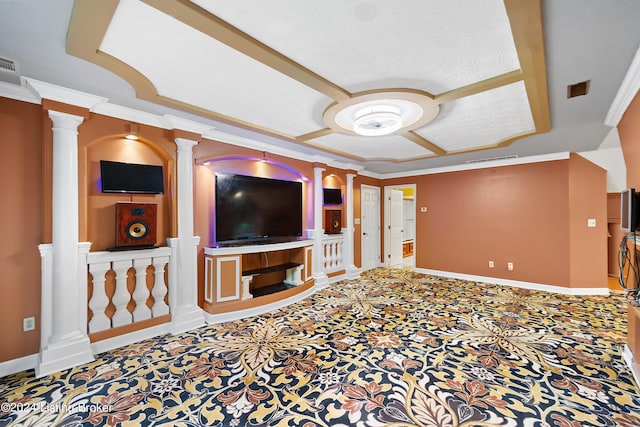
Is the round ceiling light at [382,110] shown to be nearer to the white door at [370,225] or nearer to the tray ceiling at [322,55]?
the tray ceiling at [322,55]

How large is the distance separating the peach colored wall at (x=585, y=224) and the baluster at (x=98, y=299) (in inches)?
269

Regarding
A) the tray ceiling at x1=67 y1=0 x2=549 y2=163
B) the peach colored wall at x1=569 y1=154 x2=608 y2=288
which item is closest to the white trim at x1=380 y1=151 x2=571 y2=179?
the peach colored wall at x1=569 y1=154 x2=608 y2=288

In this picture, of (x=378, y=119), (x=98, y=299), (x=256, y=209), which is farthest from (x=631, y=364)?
(x=98, y=299)

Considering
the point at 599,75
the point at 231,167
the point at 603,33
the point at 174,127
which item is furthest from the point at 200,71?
the point at 599,75

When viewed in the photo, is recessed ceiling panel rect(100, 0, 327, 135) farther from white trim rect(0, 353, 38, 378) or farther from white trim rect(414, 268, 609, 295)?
white trim rect(414, 268, 609, 295)

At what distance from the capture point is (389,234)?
→ 695 centimetres

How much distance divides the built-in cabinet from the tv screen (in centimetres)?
102

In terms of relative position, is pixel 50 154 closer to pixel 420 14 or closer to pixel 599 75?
pixel 420 14

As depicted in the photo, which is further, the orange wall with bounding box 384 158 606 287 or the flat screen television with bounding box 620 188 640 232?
the orange wall with bounding box 384 158 606 287

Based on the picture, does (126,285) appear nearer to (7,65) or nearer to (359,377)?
(7,65)

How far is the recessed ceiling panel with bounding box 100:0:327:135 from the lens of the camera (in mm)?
1598

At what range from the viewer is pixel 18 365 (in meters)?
2.29

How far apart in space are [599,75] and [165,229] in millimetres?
4477

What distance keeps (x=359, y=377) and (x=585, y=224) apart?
501 centimetres
